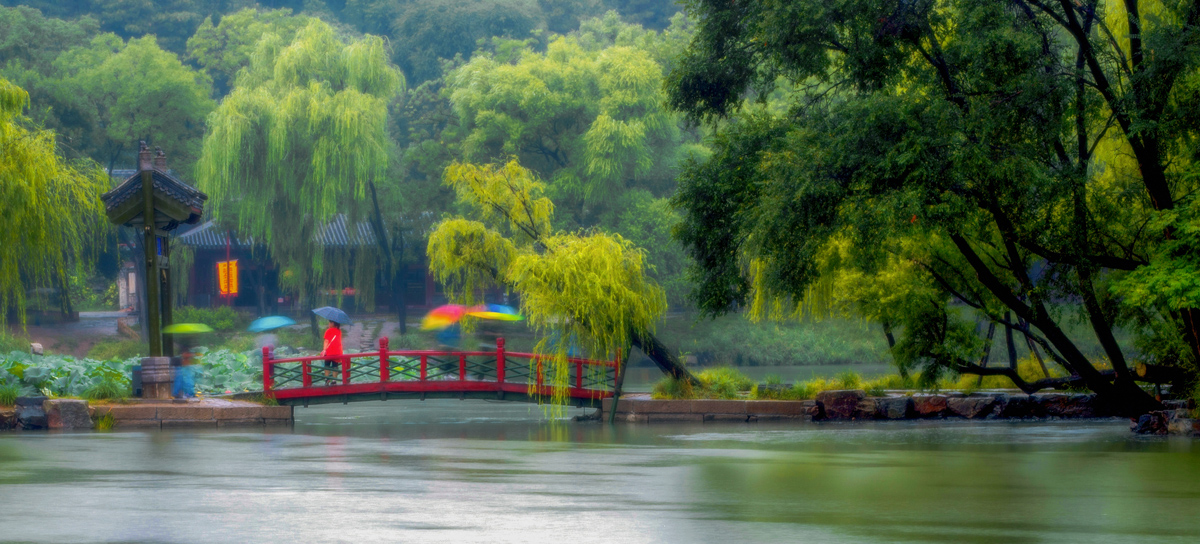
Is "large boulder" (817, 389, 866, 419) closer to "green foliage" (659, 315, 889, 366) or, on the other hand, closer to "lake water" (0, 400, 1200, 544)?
"lake water" (0, 400, 1200, 544)

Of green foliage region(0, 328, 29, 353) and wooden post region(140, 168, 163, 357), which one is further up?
wooden post region(140, 168, 163, 357)

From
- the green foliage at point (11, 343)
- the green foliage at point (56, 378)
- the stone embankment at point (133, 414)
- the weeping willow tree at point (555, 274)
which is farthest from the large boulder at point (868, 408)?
the green foliage at point (11, 343)

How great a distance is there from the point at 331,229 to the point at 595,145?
10.5 meters

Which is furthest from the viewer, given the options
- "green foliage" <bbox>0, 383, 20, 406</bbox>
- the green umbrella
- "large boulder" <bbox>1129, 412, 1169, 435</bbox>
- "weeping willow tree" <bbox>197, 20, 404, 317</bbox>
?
the green umbrella

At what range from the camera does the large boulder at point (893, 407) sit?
69.0 feet

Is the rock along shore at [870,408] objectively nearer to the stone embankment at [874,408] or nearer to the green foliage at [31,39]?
the stone embankment at [874,408]

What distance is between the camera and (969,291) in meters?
18.7

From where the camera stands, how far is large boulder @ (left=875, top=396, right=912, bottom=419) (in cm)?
2103

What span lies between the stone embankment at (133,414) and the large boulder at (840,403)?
995 centimetres

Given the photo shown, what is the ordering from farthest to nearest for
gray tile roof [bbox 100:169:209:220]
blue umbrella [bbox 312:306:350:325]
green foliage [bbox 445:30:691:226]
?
green foliage [bbox 445:30:691:226], blue umbrella [bbox 312:306:350:325], gray tile roof [bbox 100:169:209:220]

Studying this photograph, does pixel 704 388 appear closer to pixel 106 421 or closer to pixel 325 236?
pixel 106 421

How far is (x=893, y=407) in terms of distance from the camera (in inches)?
830

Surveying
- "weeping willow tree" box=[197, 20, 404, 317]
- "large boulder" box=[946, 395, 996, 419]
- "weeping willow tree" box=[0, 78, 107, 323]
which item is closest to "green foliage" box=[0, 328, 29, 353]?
"weeping willow tree" box=[197, 20, 404, 317]

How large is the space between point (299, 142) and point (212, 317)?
8.00 metres
